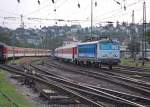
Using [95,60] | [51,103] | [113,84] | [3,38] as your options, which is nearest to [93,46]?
[95,60]

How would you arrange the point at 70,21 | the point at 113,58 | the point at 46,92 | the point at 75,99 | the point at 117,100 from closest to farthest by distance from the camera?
the point at 117,100 → the point at 75,99 → the point at 46,92 → the point at 113,58 → the point at 70,21

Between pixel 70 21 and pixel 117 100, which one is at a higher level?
pixel 70 21

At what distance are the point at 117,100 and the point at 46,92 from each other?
4.21 metres

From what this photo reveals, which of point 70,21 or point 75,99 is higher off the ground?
point 70,21

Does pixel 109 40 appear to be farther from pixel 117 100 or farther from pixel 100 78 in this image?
pixel 117 100

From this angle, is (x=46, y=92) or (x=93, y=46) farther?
(x=93, y=46)

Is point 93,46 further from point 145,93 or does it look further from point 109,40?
point 145,93

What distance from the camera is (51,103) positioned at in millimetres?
17094

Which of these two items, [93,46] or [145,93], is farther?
[93,46]

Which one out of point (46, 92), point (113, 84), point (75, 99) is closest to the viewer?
point (75, 99)

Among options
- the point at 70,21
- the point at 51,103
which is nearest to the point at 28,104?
the point at 51,103

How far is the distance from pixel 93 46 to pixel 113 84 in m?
19.2

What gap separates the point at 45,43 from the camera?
169 metres

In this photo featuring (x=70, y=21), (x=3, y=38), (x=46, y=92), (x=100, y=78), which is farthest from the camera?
(x=3, y=38)
